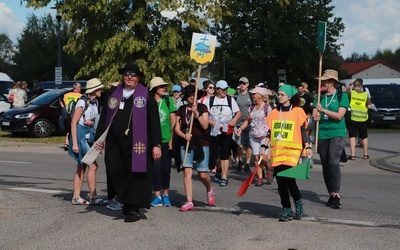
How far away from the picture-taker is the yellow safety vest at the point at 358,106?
1619cm

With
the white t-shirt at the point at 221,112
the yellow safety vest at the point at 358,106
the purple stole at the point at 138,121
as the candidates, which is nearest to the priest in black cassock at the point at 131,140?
the purple stole at the point at 138,121

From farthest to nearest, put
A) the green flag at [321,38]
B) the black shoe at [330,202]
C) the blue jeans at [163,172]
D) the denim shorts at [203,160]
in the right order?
the green flag at [321,38] → the blue jeans at [163,172] → the black shoe at [330,202] → the denim shorts at [203,160]

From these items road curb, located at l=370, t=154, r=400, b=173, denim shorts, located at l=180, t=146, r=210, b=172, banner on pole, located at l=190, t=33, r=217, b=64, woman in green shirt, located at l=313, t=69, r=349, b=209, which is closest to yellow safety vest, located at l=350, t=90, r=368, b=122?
road curb, located at l=370, t=154, r=400, b=173

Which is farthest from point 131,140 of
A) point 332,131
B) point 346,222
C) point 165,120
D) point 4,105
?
point 4,105

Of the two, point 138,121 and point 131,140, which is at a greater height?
point 138,121

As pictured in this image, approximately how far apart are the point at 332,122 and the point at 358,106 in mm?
7056

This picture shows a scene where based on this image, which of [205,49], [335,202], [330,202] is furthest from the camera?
[205,49]

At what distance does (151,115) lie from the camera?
331 inches

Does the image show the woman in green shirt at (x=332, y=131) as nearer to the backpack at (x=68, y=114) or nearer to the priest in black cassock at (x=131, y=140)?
the priest in black cassock at (x=131, y=140)

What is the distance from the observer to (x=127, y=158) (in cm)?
838

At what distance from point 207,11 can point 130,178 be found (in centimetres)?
1649

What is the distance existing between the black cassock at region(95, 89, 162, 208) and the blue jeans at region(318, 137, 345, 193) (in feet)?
8.15

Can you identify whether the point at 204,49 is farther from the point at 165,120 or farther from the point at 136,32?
Answer: the point at 136,32

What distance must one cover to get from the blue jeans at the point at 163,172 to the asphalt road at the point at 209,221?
35 centimetres
